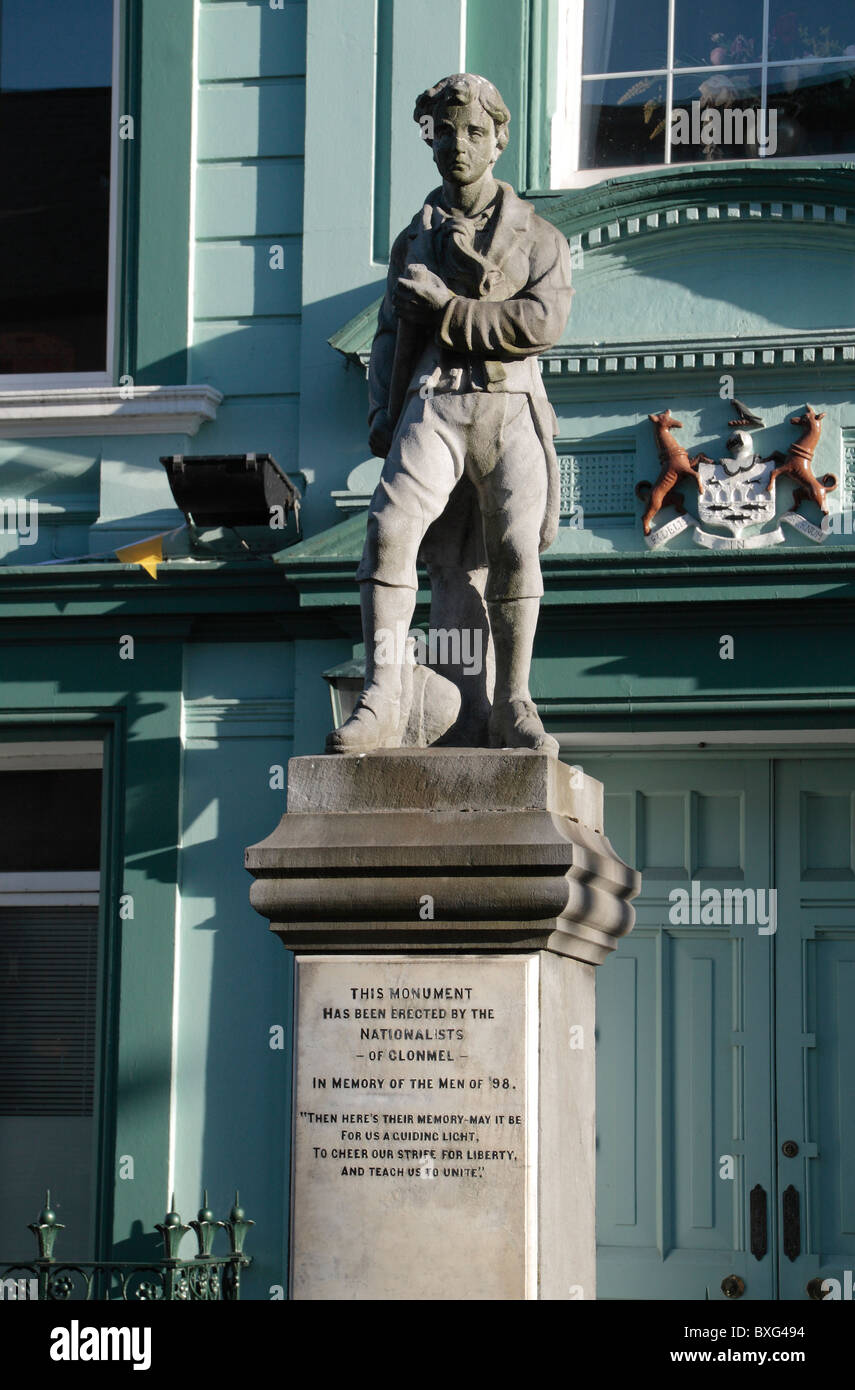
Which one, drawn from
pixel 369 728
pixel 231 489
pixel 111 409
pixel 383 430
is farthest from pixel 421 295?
pixel 111 409

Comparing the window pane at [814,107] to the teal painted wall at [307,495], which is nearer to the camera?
the teal painted wall at [307,495]

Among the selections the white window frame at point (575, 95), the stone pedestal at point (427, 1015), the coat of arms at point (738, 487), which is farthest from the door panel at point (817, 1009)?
the stone pedestal at point (427, 1015)

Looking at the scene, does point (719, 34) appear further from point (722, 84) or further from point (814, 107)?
point (814, 107)

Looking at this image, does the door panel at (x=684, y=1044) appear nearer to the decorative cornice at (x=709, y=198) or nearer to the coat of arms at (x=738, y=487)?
the coat of arms at (x=738, y=487)

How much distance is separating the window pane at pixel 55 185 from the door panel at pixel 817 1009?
448 centimetres

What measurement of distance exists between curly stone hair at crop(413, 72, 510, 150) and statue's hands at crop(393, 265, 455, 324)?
508 mm

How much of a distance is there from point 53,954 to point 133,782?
1149 mm

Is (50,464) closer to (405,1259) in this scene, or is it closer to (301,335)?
(301,335)

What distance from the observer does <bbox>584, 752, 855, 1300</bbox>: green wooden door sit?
10.5 meters

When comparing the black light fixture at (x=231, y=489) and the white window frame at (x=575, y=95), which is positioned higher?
the white window frame at (x=575, y=95)

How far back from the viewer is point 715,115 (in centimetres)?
1154

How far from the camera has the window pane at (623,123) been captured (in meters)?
11.5

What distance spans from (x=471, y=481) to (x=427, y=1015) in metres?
1.75

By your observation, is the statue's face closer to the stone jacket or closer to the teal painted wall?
the stone jacket
